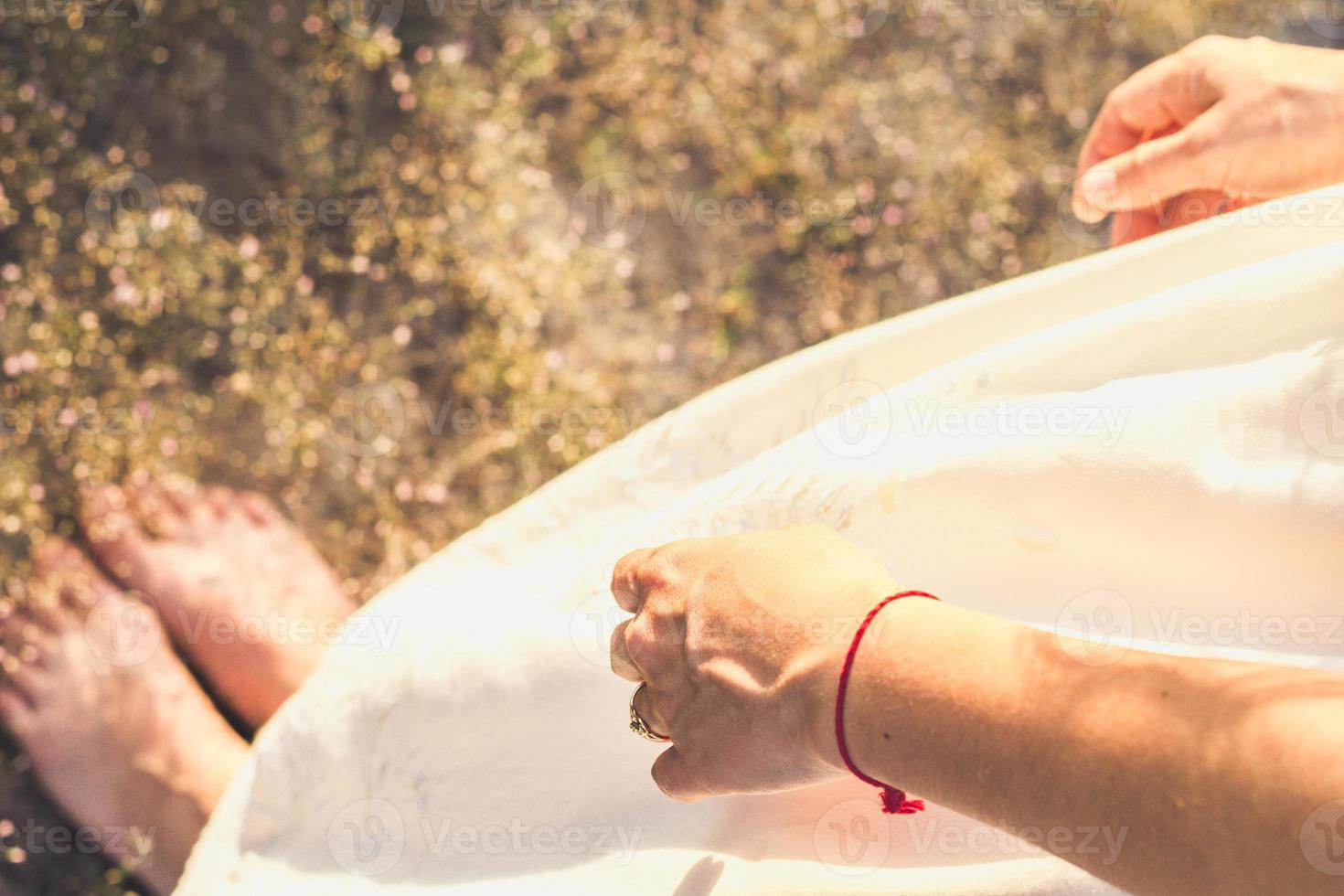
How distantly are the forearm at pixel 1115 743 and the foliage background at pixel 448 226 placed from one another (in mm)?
1230

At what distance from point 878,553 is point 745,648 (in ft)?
0.92

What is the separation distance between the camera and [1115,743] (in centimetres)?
65

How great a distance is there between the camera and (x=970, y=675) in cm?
72

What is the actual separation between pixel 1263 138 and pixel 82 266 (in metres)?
2.01

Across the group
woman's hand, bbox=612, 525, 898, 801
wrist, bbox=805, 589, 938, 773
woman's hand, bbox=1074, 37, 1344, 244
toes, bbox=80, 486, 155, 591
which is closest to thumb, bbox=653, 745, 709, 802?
woman's hand, bbox=612, 525, 898, 801

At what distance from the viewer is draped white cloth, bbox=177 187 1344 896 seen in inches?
35.0

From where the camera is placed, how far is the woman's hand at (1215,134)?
1.12m

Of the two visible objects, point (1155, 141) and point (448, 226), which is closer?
point (1155, 141)

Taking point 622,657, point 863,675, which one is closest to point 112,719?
point 622,657

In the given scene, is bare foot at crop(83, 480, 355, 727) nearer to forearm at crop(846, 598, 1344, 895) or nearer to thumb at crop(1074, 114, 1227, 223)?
forearm at crop(846, 598, 1344, 895)

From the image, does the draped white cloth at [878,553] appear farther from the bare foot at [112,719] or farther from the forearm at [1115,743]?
the bare foot at [112,719]

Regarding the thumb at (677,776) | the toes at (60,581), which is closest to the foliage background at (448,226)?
the toes at (60,581)

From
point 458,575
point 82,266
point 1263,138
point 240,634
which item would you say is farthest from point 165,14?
point 1263,138

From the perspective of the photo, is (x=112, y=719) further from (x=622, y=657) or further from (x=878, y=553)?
(x=878, y=553)
